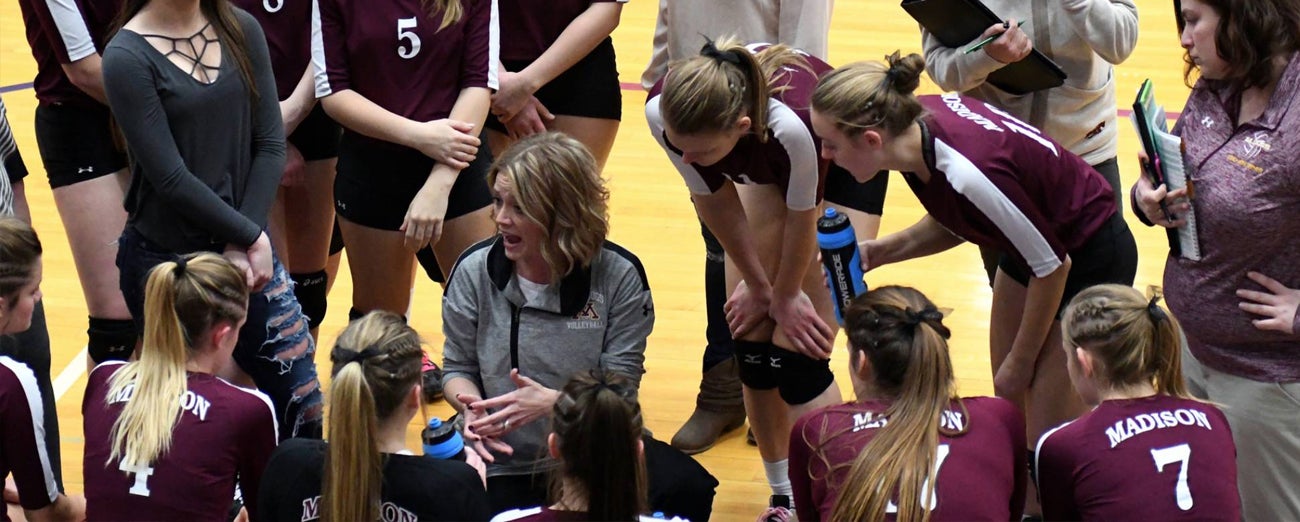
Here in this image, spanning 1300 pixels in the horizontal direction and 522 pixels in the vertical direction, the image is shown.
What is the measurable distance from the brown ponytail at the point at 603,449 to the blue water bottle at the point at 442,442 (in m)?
0.36

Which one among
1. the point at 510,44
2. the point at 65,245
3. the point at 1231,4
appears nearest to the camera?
the point at 1231,4

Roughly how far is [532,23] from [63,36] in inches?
44.6

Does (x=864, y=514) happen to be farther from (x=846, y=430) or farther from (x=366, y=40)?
(x=366, y=40)

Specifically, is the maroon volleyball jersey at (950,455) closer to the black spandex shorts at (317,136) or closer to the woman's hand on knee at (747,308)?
the woman's hand on knee at (747,308)

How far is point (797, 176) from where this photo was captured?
2.88 metres

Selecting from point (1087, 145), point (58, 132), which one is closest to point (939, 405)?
point (1087, 145)

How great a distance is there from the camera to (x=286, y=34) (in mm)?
3461

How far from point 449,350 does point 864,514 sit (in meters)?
0.98

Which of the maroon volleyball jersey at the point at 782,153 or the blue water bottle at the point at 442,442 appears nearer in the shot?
the blue water bottle at the point at 442,442

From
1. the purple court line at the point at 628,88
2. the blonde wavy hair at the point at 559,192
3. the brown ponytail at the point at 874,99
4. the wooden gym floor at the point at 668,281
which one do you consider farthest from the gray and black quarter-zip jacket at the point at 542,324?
the purple court line at the point at 628,88

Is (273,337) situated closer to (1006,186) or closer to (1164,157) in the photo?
(1006,186)

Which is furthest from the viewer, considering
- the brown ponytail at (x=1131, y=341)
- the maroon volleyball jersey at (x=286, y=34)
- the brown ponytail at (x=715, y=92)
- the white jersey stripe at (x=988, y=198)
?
the maroon volleyball jersey at (x=286, y=34)

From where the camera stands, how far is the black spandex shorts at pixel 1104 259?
2779mm

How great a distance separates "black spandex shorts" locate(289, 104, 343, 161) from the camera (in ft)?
11.7
